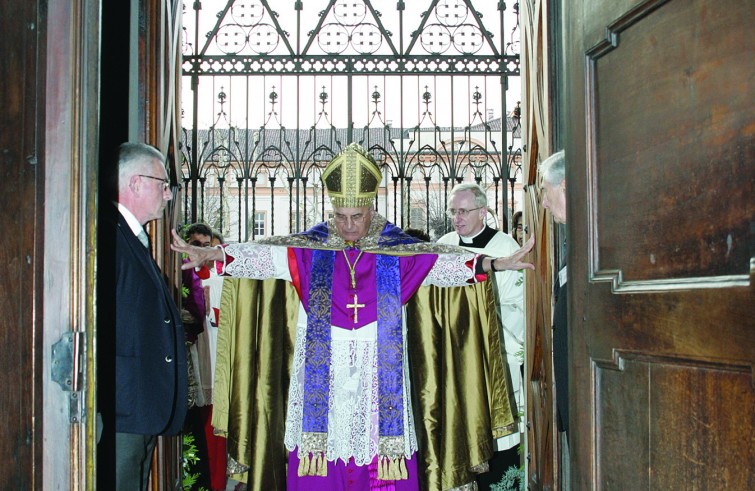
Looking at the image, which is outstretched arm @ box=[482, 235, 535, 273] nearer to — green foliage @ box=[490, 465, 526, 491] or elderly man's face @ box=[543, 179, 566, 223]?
elderly man's face @ box=[543, 179, 566, 223]

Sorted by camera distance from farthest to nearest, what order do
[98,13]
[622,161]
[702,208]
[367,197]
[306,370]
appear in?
[367,197], [306,370], [98,13], [622,161], [702,208]

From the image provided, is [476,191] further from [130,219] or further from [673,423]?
[673,423]

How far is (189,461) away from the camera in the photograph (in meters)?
5.62

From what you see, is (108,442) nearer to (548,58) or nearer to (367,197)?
(367,197)

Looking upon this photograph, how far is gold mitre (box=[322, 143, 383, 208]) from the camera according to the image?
460cm

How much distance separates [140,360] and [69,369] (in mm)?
939

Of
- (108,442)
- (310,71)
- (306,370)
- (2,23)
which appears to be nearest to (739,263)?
(2,23)

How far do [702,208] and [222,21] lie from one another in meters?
5.83

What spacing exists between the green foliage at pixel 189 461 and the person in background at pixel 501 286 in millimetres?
1968

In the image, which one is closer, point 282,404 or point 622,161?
point 622,161

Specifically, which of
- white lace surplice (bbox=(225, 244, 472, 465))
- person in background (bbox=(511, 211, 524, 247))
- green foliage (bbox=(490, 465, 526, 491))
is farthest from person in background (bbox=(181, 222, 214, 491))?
person in background (bbox=(511, 211, 524, 247))

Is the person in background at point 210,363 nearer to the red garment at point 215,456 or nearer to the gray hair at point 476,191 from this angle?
the red garment at point 215,456

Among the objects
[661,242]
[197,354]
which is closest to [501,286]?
[197,354]

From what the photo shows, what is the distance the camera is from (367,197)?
465cm
